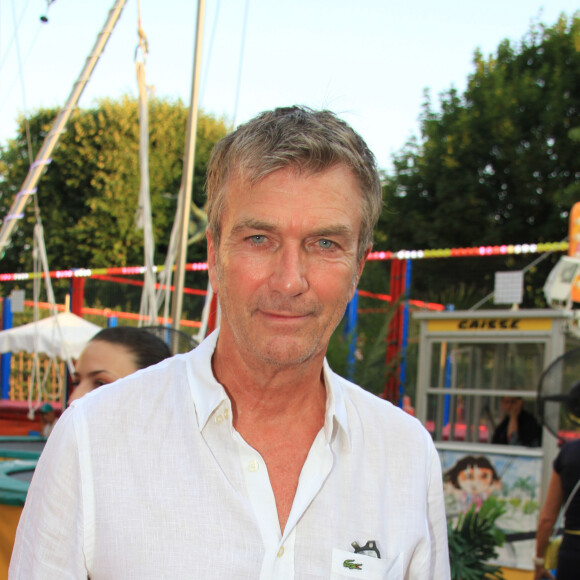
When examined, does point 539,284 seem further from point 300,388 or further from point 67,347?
point 300,388

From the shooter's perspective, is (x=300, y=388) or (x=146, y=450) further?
(x=300, y=388)

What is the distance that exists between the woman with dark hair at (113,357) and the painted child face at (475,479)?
3.87m

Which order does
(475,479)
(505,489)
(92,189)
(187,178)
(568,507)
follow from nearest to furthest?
(568,507)
(187,178)
(505,489)
(475,479)
(92,189)

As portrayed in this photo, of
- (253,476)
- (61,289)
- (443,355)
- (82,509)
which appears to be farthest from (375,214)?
(61,289)

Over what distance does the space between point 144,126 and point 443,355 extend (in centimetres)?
333

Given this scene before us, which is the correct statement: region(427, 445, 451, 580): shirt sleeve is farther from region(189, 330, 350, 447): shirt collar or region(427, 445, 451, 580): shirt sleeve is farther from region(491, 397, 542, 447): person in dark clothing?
region(491, 397, 542, 447): person in dark clothing

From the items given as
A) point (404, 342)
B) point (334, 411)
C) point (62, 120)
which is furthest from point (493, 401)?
point (334, 411)

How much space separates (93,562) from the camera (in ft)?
4.09

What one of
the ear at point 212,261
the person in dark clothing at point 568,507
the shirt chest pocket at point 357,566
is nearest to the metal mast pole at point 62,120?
the person in dark clothing at point 568,507

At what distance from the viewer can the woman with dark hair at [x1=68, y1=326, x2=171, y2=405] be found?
2.81 meters

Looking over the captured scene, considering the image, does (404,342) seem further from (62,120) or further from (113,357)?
(113,357)

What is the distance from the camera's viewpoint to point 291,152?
4.50 feet

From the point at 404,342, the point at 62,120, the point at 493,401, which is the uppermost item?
the point at 62,120

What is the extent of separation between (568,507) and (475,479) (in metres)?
2.30
